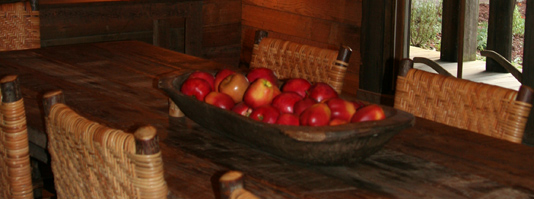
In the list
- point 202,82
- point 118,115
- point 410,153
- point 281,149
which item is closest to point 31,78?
point 118,115

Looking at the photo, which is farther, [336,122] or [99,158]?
[336,122]

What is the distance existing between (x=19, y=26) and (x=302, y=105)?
198 cm

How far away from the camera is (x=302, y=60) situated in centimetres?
220

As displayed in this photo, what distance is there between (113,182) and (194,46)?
10.6ft

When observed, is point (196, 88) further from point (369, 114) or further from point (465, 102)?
point (465, 102)

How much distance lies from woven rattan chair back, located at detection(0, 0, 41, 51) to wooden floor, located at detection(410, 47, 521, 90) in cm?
197

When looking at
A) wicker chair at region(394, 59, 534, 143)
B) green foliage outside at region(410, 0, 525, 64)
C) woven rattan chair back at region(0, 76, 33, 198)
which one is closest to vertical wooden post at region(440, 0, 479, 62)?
green foliage outside at region(410, 0, 525, 64)

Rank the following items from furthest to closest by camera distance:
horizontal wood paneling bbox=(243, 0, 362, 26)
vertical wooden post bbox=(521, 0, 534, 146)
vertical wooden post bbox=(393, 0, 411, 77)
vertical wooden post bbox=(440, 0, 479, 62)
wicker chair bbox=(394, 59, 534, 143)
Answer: horizontal wood paneling bbox=(243, 0, 362, 26) → vertical wooden post bbox=(393, 0, 411, 77) → vertical wooden post bbox=(440, 0, 479, 62) → vertical wooden post bbox=(521, 0, 534, 146) → wicker chair bbox=(394, 59, 534, 143)

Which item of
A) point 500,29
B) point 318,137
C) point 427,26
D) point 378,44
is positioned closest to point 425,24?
point 427,26

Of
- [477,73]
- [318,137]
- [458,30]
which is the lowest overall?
[477,73]

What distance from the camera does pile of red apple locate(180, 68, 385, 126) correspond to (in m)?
1.32

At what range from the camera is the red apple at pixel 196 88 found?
1.54m

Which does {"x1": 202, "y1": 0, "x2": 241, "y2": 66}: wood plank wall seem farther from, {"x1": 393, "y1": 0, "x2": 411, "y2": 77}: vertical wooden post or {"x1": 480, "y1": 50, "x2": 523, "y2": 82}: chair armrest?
{"x1": 480, "y1": 50, "x2": 523, "y2": 82}: chair armrest

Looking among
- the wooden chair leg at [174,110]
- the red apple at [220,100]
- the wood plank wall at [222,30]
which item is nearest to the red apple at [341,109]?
the red apple at [220,100]
